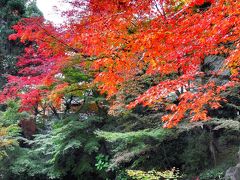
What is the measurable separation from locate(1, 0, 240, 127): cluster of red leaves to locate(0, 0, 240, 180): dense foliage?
0.09 feet

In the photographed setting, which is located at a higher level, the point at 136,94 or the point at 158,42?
the point at 158,42

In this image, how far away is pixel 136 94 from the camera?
788 centimetres

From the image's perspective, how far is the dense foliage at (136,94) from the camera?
586 centimetres

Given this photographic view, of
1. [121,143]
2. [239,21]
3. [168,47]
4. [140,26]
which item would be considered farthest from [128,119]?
[239,21]

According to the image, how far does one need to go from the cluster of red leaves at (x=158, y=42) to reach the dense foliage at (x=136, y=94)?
3 cm

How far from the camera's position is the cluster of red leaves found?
5.06 meters

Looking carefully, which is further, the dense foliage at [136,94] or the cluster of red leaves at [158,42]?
the dense foliage at [136,94]

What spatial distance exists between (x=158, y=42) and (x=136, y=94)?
8.22 feet

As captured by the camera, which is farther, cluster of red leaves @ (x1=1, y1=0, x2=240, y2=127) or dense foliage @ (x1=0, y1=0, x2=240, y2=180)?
dense foliage @ (x1=0, y1=0, x2=240, y2=180)

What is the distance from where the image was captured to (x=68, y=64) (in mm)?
8742

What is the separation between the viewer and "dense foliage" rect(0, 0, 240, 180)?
19.2ft

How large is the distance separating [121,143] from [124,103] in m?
1.39

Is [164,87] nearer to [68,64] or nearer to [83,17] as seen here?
[68,64]

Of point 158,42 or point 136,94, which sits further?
point 136,94
